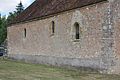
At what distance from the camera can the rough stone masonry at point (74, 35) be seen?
2262 cm

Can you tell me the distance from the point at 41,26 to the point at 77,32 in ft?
22.5

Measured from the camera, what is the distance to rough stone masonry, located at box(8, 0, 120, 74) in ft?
74.2

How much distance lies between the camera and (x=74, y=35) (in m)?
26.8

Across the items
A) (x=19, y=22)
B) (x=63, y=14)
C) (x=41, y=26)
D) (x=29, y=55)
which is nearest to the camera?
(x=63, y=14)

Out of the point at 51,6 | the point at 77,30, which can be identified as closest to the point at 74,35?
the point at 77,30

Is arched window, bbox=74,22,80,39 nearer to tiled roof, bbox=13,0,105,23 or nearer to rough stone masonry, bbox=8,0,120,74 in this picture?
rough stone masonry, bbox=8,0,120,74

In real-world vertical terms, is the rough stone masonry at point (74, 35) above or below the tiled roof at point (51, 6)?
below

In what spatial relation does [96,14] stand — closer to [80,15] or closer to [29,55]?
[80,15]

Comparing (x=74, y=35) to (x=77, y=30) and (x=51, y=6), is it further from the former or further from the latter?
(x=51, y=6)

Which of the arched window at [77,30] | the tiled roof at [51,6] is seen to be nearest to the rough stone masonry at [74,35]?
the tiled roof at [51,6]

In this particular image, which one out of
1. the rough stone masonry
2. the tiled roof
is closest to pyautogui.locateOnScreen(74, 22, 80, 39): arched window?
the rough stone masonry

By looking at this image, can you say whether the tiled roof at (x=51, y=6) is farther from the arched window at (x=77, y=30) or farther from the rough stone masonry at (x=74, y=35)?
the arched window at (x=77, y=30)

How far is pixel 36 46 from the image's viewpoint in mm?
33688

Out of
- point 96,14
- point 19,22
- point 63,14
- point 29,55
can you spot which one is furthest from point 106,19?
point 19,22
